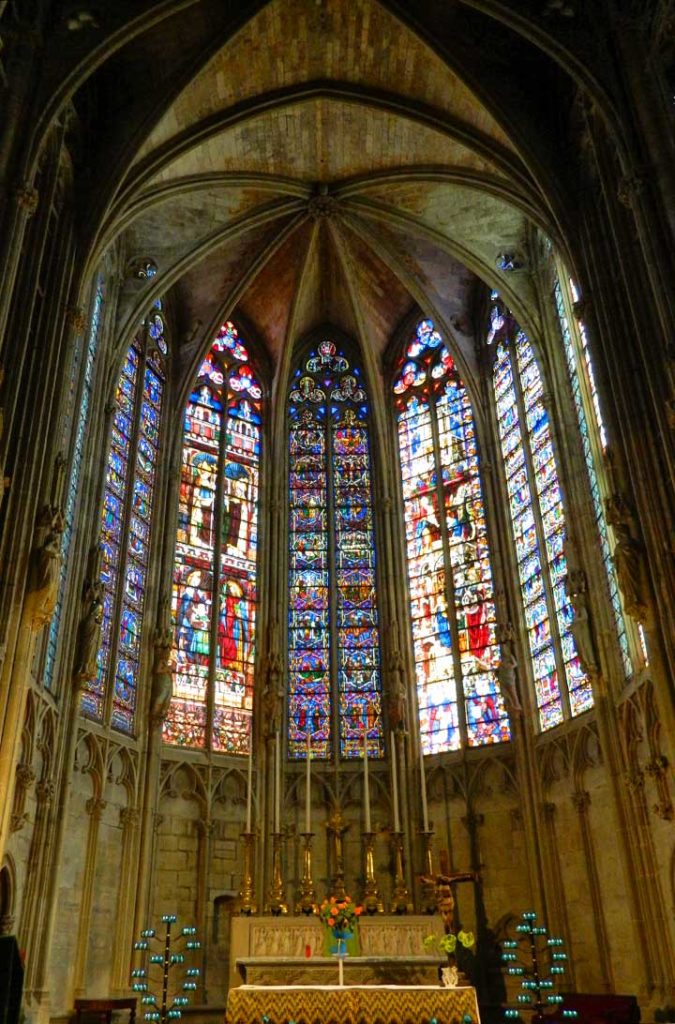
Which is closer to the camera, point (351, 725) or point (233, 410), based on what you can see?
point (351, 725)

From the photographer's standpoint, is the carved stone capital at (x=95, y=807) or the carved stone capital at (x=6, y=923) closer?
the carved stone capital at (x=6, y=923)

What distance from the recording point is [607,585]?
1534 cm

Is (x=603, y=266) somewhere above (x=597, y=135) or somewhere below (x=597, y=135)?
below

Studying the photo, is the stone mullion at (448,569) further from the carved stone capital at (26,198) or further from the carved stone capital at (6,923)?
the carved stone capital at (26,198)

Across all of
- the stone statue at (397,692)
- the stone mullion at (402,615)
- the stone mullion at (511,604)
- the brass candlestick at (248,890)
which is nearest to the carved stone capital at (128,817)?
the brass candlestick at (248,890)

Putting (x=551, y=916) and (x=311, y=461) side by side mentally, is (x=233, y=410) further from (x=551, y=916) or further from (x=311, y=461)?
(x=551, y=916)

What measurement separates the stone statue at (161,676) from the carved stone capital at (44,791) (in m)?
3.15

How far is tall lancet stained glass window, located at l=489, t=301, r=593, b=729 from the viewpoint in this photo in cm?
1648

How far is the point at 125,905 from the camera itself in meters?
15.1

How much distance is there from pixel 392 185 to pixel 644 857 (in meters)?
13.3

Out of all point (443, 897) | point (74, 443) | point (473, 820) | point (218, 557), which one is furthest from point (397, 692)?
point (74, 443)

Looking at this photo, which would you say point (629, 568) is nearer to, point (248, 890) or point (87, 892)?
point (248, 890)

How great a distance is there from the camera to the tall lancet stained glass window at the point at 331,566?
61.4ft

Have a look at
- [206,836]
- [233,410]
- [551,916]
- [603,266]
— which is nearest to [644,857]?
[551,916]
